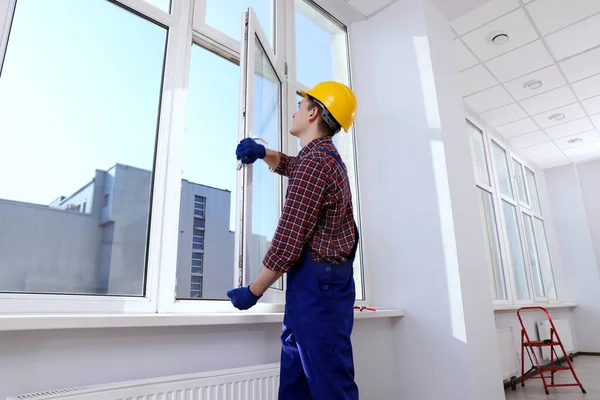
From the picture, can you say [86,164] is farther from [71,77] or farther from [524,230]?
[524,230]

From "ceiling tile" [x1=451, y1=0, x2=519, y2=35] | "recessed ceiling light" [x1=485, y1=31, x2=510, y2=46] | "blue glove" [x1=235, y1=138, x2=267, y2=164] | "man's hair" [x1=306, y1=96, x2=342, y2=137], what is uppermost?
"ceiling tile" [x1=451, y1=0, x2=519, y2=35]

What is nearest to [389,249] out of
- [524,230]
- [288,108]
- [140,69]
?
[288,108]

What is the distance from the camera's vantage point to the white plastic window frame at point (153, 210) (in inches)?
52.3

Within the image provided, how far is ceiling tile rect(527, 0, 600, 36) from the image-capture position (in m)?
3.07

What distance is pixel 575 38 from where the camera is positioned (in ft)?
11.4

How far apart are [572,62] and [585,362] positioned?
4095mm

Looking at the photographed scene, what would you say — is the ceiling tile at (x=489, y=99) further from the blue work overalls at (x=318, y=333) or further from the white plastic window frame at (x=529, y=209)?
the blue work overalls at (x=318, y=333)

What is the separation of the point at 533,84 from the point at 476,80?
0.69 m

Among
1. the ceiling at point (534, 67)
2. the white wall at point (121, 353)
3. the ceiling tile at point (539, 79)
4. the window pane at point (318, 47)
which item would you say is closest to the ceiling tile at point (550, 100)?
the ceiling at point (534, 67)

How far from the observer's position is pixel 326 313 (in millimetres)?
1186

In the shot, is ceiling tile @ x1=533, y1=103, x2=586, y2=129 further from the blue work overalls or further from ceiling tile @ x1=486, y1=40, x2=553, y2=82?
the blue work overalls

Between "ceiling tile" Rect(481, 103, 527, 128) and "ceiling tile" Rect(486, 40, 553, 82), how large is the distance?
706 millimetres

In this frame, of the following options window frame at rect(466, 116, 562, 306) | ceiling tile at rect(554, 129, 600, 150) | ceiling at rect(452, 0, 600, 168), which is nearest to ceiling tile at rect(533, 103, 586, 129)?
ceiling at rect(452, 0, 600, 168)

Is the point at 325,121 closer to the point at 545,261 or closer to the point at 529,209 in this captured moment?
the point at 529,209
